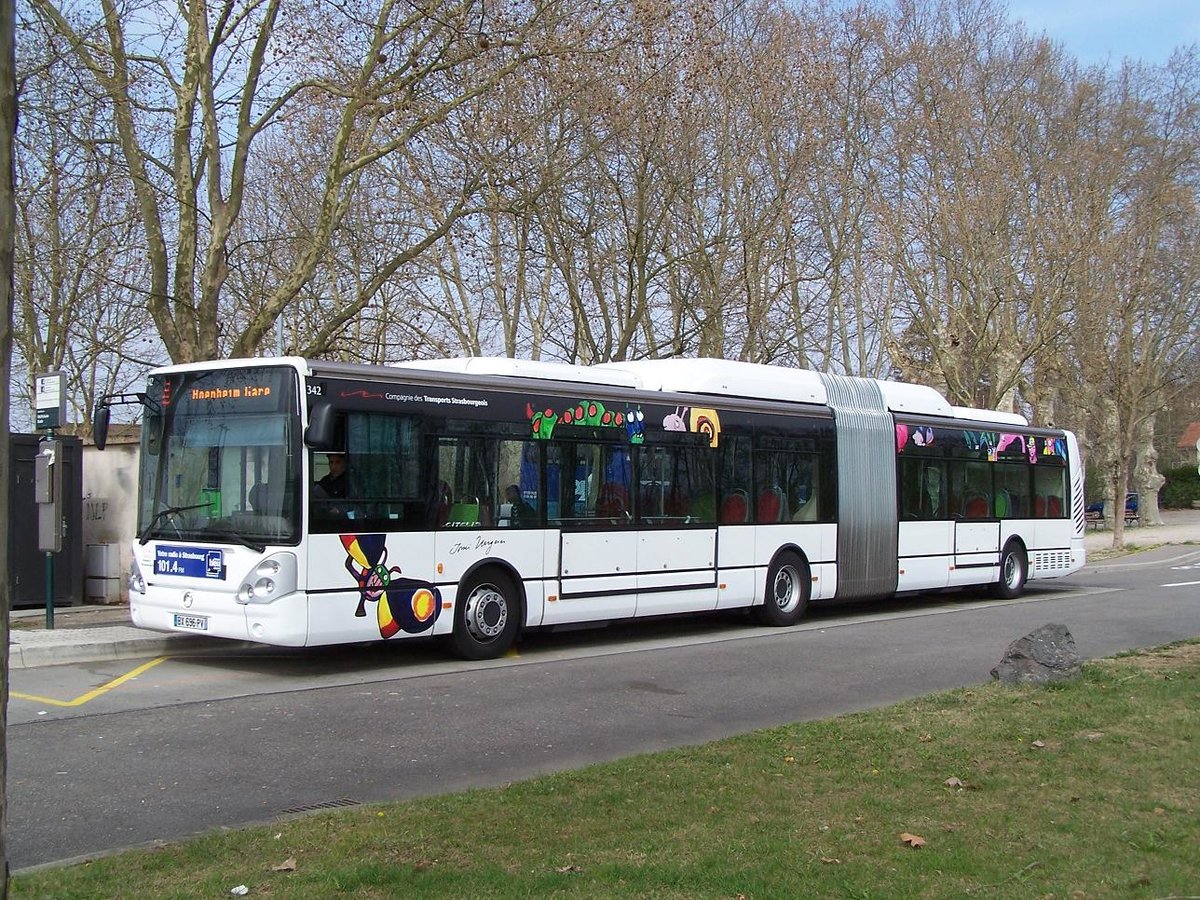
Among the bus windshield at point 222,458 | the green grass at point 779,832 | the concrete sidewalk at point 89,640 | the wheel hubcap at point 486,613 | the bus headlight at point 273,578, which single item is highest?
the bus windshield at point 222,458

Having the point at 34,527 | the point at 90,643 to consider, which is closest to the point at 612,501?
the point at 90,643

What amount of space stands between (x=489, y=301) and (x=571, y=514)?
45.0 ft

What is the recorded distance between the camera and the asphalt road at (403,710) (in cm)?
715

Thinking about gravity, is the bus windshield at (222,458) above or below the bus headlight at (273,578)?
above

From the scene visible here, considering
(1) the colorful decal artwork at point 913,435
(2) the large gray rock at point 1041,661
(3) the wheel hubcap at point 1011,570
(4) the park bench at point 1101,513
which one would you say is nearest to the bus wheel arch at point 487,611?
(2) the large gray rock at point 1041,661

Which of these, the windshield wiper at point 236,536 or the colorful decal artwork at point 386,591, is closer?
A: the windshield wiper at point 236,536

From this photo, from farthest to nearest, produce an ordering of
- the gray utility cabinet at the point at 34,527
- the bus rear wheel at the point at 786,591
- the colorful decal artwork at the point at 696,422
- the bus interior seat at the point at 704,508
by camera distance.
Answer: the bus rear wheel at the point at 786,591, the gray utility cabinet at the point at 34,527, the bus interior seat at the point at 704,508, the colorful decal artwork at the point at 696,422

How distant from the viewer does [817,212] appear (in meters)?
29.3

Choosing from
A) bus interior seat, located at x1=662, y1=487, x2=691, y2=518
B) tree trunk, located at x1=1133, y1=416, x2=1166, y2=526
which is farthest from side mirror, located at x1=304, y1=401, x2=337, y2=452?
tree trunk, located at x1=1133, y1=416, x2=1166, y2=526

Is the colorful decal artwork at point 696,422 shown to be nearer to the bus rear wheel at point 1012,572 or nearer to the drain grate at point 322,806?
the bus rear wheel at point 1012,572

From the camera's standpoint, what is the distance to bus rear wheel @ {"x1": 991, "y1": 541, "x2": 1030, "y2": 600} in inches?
835

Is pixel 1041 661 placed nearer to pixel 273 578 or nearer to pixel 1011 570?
pixel 273 578

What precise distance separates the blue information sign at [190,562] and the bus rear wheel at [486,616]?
2.48 metres

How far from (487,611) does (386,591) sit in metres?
1.40
